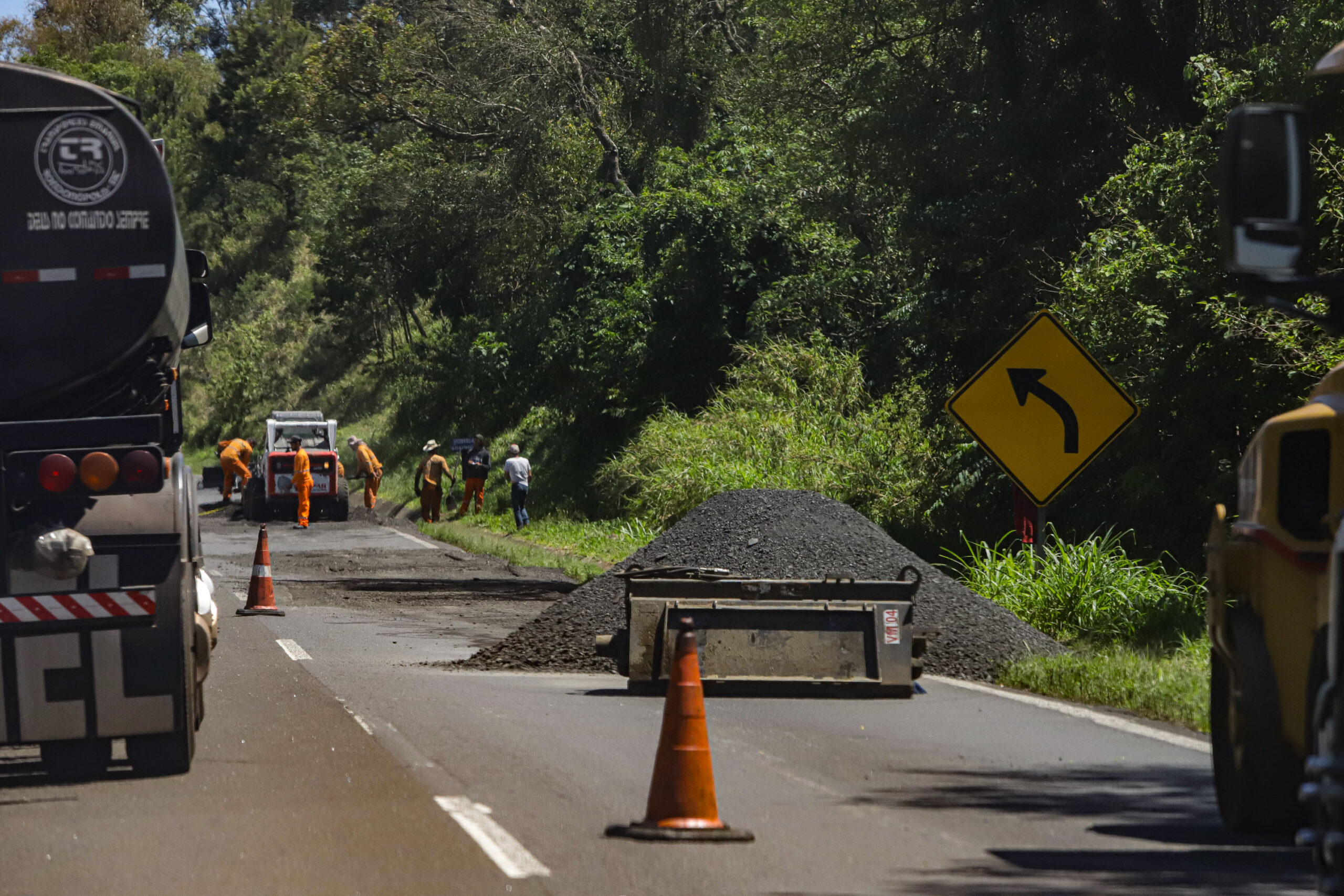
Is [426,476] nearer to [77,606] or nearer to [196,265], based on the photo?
[196,265]

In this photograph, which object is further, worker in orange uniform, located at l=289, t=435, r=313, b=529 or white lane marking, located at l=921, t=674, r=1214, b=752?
worker in orange uniform, located at l=289, t=435, r=313, b=529

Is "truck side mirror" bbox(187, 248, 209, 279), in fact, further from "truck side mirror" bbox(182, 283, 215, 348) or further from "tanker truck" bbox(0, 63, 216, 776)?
"tanker truck" bbox(0, 63, 216, 776)

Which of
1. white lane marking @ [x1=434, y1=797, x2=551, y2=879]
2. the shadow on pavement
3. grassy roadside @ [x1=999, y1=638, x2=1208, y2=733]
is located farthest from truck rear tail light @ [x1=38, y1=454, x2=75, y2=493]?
grassy roadside @ [x1=999, y1=638, x2=1208, y2=733]

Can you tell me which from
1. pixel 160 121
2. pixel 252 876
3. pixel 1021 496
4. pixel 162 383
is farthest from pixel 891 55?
pixel 160 121

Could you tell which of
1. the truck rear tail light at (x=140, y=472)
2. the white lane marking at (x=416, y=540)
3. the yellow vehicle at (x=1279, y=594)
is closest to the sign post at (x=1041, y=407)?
the yellow vehicle at (x=1279, y=594)

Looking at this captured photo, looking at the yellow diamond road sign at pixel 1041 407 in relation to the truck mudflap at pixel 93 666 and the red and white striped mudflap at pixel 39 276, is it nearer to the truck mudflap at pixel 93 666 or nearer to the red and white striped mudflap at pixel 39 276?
the truck mudflap at pixel 93 666

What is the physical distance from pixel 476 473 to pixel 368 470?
13.5ft

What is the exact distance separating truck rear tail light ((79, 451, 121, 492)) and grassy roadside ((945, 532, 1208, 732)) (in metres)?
6.28

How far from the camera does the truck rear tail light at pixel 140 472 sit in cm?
776

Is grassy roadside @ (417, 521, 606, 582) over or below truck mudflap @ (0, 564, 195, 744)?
below

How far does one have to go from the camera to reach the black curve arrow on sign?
1425 centimetres

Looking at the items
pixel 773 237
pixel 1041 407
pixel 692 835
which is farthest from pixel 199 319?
pixel 773 237

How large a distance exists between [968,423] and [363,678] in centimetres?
568

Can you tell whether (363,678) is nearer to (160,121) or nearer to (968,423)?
(968,423)
